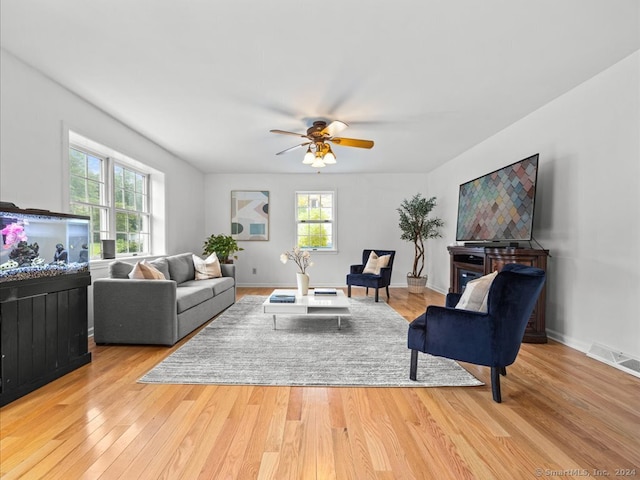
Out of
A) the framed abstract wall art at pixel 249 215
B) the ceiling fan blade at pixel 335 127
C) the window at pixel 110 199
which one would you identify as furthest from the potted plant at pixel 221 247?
the ceiling fan blade at pixel 335 127

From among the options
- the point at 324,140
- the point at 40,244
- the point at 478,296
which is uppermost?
the point at 324,140

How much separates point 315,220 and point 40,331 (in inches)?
208

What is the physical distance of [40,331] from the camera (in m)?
2.26

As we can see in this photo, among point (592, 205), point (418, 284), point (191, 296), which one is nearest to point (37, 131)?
point (191, 296)

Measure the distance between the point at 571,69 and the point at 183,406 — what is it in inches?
160

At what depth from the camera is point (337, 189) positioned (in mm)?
7016

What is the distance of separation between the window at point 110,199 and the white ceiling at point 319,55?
0.67 metres

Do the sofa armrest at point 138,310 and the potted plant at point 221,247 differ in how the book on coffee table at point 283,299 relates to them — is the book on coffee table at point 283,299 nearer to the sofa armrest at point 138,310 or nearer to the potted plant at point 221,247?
the sofa armrest at point 138,310

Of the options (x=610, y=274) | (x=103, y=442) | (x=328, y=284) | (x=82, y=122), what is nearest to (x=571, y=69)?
(x=610, y=274)

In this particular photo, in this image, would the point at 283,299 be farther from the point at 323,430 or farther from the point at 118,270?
the point at 323,430

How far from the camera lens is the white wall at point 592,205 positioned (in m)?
2.56

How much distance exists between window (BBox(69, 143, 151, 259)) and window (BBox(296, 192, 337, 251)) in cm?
306

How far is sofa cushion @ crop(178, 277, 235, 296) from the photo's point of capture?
422 centimetres

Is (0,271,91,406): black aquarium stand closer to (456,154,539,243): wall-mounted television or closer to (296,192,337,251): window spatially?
(456,154,539,243): wall-mounted television
